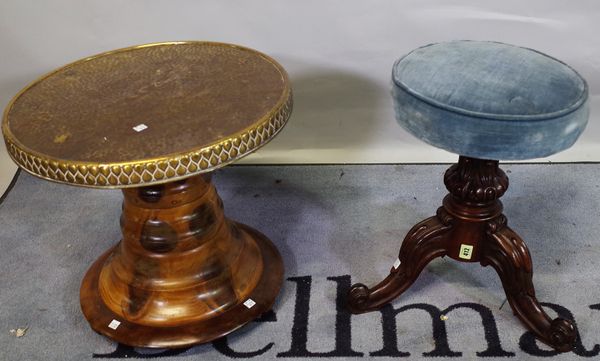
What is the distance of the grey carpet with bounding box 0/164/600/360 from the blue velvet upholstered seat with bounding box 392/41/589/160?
1.62 ft

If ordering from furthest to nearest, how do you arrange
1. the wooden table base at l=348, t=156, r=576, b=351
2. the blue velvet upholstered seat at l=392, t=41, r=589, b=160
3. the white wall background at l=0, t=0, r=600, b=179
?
the white wall background at l=0, t=0, r=600, b=179, the wooden table base at l=348, t=156, r=576, b=351, the blue velvet upholstered seat at l=392, t=41, r=589, b=160

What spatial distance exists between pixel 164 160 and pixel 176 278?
455 mm

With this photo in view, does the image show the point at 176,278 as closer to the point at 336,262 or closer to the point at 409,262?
the point at 336,262

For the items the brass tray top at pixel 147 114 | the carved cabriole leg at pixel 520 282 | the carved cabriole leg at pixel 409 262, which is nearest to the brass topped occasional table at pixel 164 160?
the brass tray top at pixel 147 114

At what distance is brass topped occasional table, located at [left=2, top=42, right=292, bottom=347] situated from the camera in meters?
1.13

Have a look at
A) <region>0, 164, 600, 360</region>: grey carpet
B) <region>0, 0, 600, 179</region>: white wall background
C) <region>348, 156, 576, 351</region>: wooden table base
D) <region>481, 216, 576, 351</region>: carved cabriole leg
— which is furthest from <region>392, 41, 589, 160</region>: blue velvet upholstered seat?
<region>0, 0, 600, 179</region>: white wall background

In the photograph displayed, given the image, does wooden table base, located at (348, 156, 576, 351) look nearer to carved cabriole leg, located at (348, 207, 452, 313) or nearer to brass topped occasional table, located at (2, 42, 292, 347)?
carved cabriole leg, located at (348, 207, 452, 313)

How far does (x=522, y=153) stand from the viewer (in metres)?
1.12

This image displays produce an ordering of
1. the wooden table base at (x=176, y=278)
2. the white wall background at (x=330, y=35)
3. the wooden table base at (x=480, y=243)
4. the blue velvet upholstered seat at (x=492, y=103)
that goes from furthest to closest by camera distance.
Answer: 1. the white wall background at (x=330, y=35)
2. the wooden table base at (x=176, y=278)
3. the wooden table base at (x=480, y=243)
4. the blue velvet upholstered seat at (x=492, y=103)

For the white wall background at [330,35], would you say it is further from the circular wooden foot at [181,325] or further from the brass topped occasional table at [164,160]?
the circular wooden foot at [181,325]

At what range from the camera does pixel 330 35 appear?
73.8 inches

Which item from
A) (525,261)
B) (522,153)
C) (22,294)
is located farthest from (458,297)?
(22,294)

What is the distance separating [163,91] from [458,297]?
33.3 inches

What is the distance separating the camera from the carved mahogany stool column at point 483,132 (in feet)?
3.63
